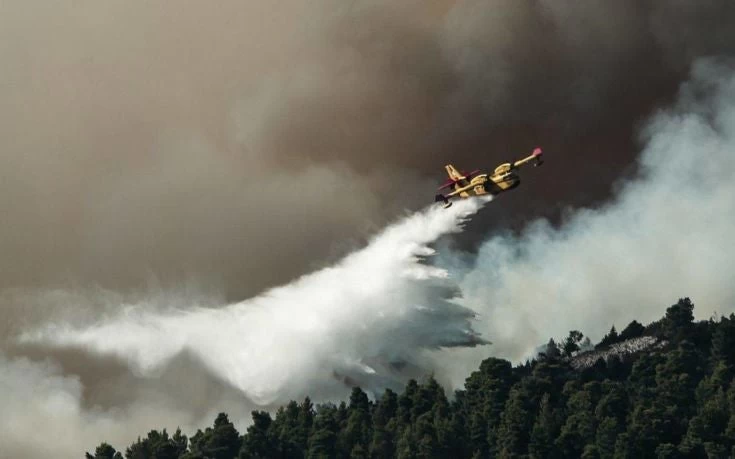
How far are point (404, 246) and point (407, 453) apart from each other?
77.9 ft

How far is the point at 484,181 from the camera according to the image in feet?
554

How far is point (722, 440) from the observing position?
197125 mm

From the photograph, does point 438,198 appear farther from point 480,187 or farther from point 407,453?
point 407,453

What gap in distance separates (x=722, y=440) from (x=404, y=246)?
3827 cm

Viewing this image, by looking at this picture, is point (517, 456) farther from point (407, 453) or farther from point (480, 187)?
point (480, 187)

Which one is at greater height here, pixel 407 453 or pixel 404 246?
pixel 404 246

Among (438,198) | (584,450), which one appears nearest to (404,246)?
(438,198)

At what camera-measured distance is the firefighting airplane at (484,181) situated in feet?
548

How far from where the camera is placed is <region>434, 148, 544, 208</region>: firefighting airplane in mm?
167000

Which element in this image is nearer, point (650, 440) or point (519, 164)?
point (519, 164)

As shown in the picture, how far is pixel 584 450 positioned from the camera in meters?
198

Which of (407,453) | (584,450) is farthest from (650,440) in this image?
(407,453)

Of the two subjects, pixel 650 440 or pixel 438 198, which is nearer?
pixel 438 198

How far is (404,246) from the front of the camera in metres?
188
